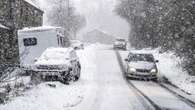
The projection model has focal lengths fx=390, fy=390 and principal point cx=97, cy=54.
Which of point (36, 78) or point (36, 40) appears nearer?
point (36, 78)

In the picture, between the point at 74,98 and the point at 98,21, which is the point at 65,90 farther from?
the point at 98,21

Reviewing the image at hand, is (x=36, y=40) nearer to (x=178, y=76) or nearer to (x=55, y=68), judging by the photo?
(x=55, y=68)

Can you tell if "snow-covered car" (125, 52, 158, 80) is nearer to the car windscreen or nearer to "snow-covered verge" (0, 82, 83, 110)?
the car windscreen

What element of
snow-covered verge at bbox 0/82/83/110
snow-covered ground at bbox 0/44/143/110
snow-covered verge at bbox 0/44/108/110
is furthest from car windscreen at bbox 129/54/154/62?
snow-covered verge at bbox 0/82/83/110

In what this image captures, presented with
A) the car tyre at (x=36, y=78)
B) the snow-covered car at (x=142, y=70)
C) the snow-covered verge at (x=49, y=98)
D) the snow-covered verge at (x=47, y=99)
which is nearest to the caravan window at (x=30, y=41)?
the snow-covered car at (x=142, y=70)

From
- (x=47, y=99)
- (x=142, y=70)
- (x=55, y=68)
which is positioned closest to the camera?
(x=47, y=99)

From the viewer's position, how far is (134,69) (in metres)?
23.0

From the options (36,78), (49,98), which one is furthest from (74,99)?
(36,78)

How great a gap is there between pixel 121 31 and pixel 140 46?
92532mm

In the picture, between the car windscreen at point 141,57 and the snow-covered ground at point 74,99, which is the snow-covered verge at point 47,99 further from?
the car windscreen at point 141,57

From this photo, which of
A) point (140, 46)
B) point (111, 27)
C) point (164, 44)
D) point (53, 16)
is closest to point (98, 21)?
point (111, 27)

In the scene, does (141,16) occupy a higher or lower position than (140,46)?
higher

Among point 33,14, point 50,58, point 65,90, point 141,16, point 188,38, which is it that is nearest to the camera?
point 65,90

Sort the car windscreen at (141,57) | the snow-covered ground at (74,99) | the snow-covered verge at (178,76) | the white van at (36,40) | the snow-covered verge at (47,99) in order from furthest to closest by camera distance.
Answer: the white van at (36,40) → the car windscreen at (141,57) → the snow-covered verge at (178,76) → the snow-covered ground at (74,99) → the snow-covered verge at (47,99)
